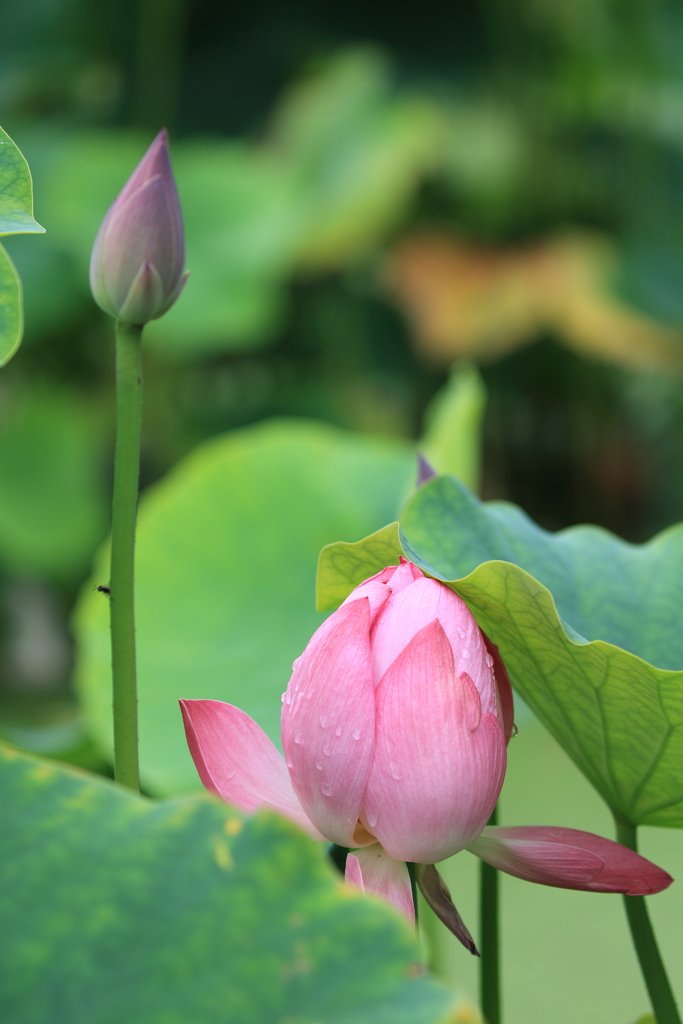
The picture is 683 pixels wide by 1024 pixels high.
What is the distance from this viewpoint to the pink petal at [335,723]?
21 cm

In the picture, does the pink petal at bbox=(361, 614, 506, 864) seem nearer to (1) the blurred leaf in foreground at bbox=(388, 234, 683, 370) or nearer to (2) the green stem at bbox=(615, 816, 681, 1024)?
(2) the green stem at bbox=(615, 816, 681, 1024)

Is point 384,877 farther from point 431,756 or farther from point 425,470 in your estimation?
point 425,470

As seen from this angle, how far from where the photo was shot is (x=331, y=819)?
214 millimetres

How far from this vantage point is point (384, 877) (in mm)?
217

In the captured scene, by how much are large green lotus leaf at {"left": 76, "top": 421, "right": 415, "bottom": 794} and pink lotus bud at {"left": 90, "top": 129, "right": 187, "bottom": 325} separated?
305mm

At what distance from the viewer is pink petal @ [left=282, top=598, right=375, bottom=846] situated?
0.21m

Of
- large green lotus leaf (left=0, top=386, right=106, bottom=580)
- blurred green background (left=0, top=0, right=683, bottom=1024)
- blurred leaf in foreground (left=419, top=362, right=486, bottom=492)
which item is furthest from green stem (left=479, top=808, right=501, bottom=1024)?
large green lotus leaf (left=0, top=386, right=106, bottom=580)

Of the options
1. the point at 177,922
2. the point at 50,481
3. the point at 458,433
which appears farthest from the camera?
the point at 50,481

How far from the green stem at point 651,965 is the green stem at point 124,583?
13 centimetres

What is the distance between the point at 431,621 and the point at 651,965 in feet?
0.39

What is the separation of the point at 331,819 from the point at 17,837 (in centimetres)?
7

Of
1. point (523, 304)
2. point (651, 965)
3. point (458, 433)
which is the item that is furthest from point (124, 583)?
point (523, 304)

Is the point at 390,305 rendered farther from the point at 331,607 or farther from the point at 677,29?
the point at 331,607

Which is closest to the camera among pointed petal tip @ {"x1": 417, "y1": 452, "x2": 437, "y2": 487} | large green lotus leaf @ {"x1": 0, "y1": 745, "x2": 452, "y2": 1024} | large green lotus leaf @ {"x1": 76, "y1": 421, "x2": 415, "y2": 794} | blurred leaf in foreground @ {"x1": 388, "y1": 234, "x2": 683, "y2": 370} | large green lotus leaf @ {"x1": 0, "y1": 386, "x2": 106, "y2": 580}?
large green lotus leaf @ {"x1": 0, "y1": 745, "x2": 452, "y2": 1024}
